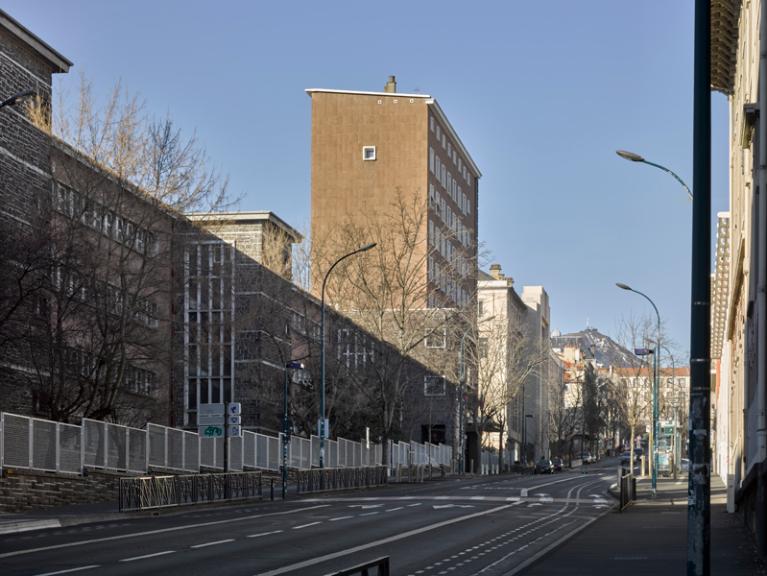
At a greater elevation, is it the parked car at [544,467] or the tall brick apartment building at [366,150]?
the tall brick apartment building at [366,150]

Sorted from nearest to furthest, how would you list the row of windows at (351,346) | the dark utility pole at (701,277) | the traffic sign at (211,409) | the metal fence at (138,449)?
the dark utility pole at (701,277)
the metal fence at (138,449)
the traffic sign at (211,409)
the row of windows at (351,346)

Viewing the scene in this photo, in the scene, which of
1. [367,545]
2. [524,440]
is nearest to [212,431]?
[367,545]

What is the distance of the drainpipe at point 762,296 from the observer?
63.8ft

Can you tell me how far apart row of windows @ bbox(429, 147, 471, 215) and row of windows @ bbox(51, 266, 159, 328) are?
6128 cm

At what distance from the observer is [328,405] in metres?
70.2

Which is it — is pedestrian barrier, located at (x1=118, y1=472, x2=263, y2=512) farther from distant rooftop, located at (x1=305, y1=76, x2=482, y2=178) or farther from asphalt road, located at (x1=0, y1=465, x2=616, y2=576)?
distant rooftop, located at (x1=305, y1=76, x2=482, y2=178)

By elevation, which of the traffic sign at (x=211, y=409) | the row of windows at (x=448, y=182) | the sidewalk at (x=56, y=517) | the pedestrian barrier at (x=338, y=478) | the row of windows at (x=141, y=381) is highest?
the row of windows at (x=448, y=182)

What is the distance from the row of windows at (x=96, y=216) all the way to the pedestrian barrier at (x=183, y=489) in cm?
930

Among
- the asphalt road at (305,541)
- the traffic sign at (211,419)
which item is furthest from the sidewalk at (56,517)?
the traffic sign at (211,419)

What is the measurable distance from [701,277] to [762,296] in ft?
32.9

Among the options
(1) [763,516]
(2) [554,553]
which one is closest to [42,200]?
(2) [554,553]

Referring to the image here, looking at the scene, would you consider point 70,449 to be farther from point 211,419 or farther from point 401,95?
point 401,95

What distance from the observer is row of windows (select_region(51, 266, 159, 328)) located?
1783 inches

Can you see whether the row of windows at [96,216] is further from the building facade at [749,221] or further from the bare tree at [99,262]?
the building facade at [749,221]
